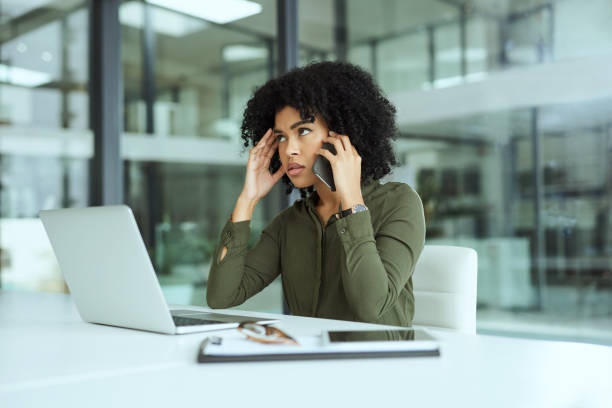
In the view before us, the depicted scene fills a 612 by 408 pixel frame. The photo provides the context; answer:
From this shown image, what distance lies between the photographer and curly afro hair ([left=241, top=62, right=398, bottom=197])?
1.73m

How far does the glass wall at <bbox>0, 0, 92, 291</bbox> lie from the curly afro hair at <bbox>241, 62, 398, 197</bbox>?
10.7 feet

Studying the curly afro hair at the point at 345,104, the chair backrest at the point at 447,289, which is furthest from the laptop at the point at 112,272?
the curly afro hair at the point at 345,104

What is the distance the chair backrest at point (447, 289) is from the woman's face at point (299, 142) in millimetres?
421

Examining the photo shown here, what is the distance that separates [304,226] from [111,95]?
2.85m

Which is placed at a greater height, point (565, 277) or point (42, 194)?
point (42, 194)

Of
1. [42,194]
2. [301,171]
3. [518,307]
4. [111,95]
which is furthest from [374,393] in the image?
[42,194]

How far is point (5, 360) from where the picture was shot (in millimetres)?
1014

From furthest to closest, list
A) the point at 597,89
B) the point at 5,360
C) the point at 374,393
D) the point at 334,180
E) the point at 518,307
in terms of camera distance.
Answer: the point at 518,307
the point at 597,89
the point at 334,180
the point at 5,360
the point at 374,393

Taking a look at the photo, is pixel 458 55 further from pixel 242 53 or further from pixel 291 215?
pixel 291 215

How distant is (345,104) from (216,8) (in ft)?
7.43

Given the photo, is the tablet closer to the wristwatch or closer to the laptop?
the laptop

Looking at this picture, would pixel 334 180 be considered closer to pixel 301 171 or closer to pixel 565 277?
pixel 301 171

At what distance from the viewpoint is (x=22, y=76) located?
495 centimetres

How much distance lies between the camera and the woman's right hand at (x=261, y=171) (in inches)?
70.6
